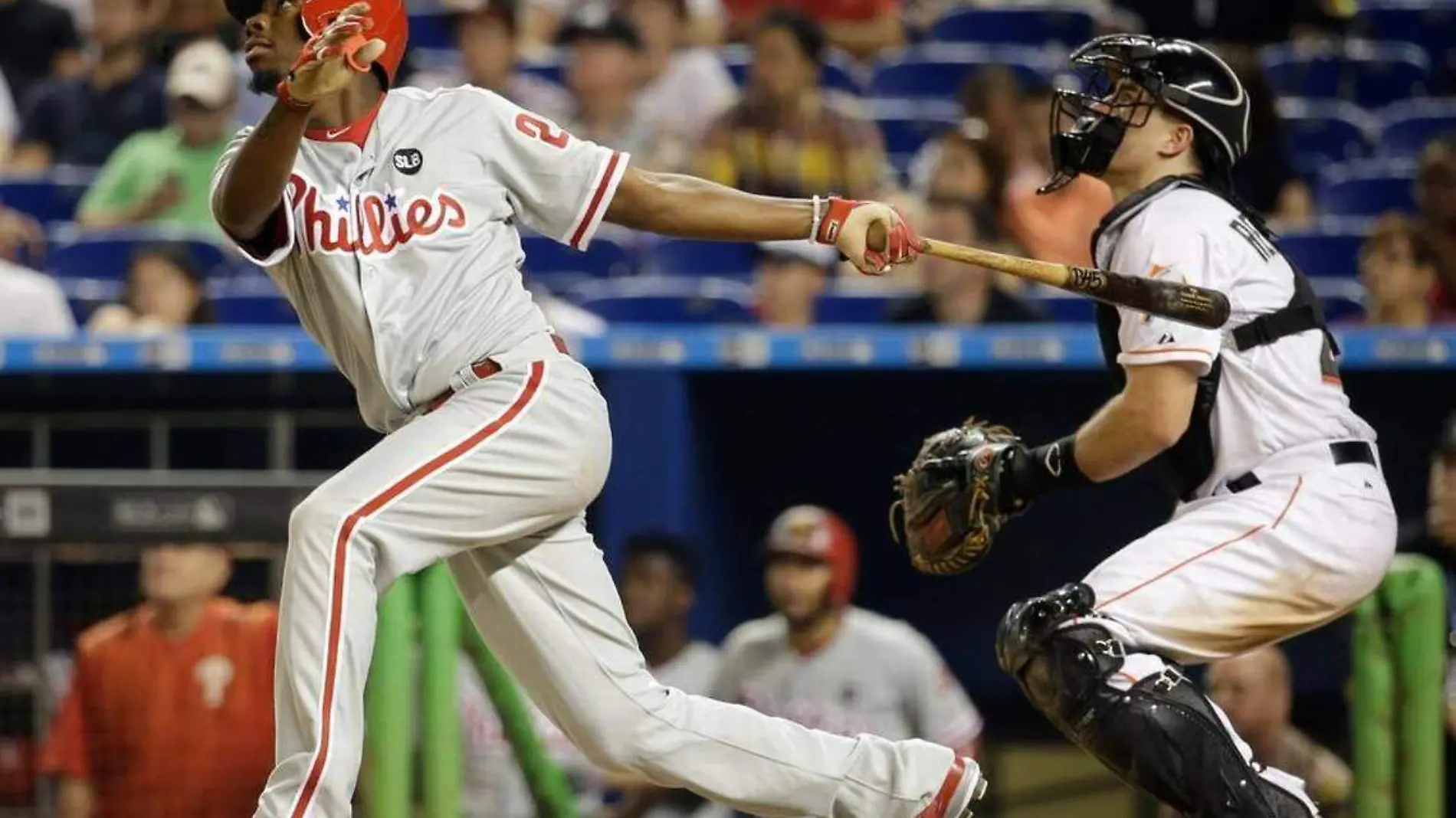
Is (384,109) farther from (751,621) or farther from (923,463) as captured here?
A: (751,621)

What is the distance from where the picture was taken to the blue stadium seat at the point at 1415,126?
8008mm

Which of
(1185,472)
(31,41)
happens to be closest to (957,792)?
(1185,472)

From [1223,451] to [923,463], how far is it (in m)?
0.54

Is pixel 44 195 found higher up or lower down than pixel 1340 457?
higher up

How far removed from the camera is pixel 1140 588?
3.61 m

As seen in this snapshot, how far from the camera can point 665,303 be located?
6.93m

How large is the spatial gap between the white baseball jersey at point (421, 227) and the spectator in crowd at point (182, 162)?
14.1 ft

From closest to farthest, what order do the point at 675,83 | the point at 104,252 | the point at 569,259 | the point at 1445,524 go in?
1. the point at 1445,524
2. the point at 569,259
3. the point at 104,252
4. the point at 675,83

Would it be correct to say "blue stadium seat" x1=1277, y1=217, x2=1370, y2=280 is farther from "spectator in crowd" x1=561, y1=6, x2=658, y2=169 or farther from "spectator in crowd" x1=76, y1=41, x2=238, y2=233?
Answer: "spectator in crowd" x1=76, y1=41, x2=238, y2=233

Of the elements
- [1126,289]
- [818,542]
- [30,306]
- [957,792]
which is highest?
[1126,289]

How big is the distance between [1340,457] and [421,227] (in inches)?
60.1

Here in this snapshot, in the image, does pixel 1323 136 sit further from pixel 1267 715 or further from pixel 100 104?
pixel 100 104

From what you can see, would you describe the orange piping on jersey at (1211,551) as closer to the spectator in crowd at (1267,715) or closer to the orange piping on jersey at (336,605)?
the orange piping on jersey at (336,605)

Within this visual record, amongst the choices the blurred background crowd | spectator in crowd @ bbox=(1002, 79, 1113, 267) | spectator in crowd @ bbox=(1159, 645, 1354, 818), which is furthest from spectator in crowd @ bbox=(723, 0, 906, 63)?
spectator in crowd @ bbox=(1159, 645, 1354, 818)
